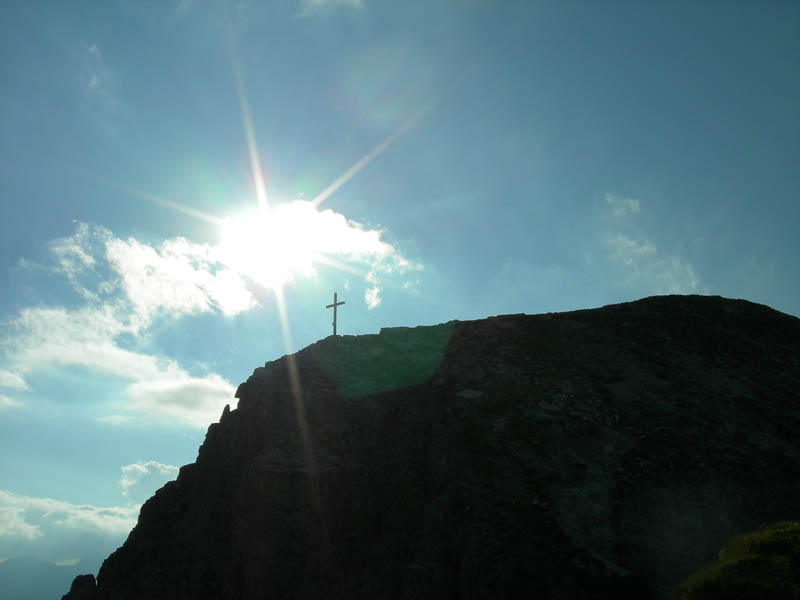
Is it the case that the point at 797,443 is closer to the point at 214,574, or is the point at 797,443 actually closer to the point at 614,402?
the point at 614,402

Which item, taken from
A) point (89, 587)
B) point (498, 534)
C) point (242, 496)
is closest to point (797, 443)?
point (498, 534)

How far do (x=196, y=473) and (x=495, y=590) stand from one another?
20.6 m

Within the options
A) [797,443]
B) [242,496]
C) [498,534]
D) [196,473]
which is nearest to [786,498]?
[797,443]

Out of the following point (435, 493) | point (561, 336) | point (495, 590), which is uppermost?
point (561, 336)

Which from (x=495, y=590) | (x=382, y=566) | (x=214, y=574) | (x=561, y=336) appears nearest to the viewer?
(x=495, y=590)

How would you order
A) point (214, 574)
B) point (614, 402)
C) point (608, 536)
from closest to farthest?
1. point (608, 536)
2. point (214, 574)
3. point (614, 402)

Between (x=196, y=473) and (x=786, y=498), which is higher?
(x=196, y=473)

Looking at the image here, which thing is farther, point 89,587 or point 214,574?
point 89,587

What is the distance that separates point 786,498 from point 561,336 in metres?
12.7

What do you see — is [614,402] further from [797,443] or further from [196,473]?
[196,473]

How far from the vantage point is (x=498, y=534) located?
19594 millimetres

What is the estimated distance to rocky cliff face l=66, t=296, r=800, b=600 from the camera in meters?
19.6

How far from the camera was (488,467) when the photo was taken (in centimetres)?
2267

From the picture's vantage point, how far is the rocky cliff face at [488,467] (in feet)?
64.2
